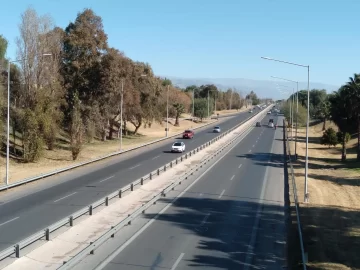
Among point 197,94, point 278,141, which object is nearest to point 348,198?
point 278,141

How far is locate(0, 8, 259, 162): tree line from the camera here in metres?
46.3

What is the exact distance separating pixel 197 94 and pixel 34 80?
148 metres

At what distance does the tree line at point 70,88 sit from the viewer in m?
46.3

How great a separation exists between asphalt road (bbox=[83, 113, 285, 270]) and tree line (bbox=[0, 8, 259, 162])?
18.0 metres

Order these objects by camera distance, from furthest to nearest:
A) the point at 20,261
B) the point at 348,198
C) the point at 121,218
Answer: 1. the point at 348,198
2. the point at 121,218
3. the point at 20,261

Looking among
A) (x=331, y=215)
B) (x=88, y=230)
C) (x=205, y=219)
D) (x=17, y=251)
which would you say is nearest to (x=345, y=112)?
→ (x=331, y=215)

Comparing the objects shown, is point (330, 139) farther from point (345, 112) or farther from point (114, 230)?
point (114, 230)

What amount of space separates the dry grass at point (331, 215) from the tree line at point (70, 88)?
21.9 meters

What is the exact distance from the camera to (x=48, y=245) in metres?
16.9

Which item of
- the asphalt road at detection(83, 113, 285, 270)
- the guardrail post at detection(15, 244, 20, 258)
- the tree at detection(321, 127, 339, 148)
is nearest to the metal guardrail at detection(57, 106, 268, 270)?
the asphalt road at detection(83, 113, 285, 270)

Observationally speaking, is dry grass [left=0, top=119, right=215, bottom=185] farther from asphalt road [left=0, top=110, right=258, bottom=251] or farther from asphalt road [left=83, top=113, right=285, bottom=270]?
asphalt road [left=83, top=113, right=285, bottom=270]

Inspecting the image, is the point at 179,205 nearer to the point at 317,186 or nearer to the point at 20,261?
the point at 20,261

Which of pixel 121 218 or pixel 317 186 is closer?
pixel 121 218

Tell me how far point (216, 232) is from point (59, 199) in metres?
10.6
